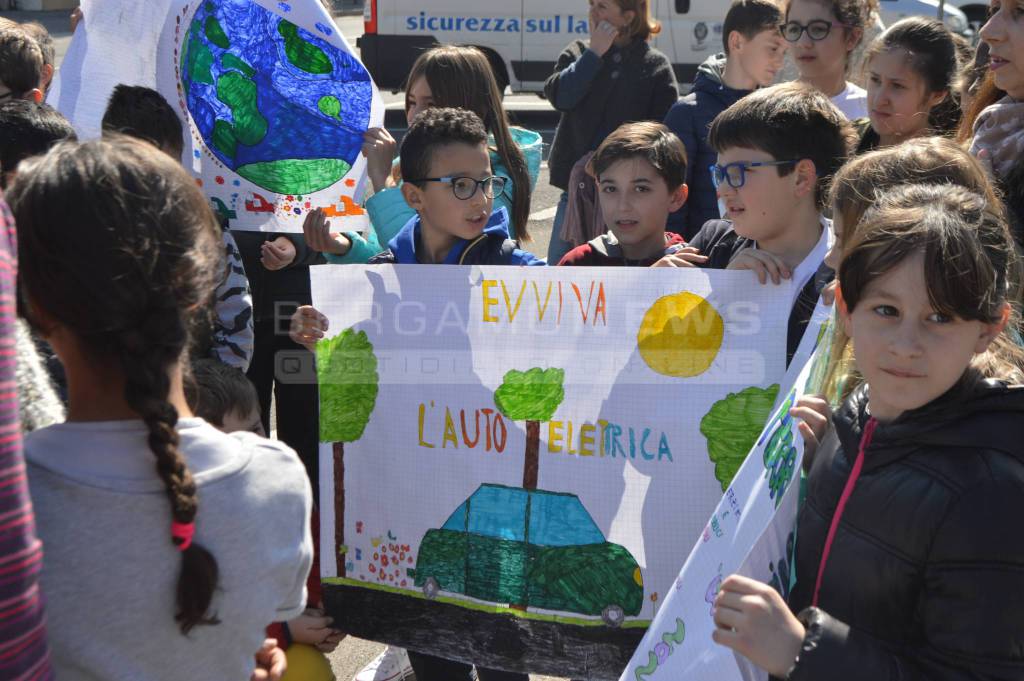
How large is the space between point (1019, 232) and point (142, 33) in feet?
7.74

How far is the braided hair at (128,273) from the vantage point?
4.03ft

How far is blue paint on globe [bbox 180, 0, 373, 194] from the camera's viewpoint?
3.02 m

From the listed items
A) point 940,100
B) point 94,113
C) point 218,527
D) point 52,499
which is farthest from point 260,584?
point 940,100

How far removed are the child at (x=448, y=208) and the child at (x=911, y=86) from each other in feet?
3.92

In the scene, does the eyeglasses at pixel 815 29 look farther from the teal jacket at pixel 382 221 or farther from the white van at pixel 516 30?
the white van at pixel 516 30

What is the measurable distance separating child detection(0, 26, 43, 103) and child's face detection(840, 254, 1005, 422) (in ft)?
9.90

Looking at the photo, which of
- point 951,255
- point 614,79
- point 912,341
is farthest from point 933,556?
point 614,79

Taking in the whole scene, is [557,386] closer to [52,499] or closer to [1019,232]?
[1019,232]

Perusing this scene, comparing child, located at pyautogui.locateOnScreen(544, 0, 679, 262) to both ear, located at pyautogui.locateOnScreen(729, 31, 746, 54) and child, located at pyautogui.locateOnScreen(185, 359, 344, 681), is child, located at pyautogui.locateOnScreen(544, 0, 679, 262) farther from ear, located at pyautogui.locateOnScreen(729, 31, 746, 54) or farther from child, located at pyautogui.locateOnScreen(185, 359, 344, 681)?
child, located at pyautogui.locateOnScreen(185, 359, 344, 681)

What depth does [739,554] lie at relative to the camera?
1.88m

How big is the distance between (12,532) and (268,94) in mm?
2162

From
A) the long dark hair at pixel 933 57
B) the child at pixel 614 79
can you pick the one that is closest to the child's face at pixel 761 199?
the long dark hair at pixel 933 57

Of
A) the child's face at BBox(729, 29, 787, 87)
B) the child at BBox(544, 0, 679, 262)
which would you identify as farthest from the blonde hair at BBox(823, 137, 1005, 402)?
the child at BBox(544, 0, 679, 262)

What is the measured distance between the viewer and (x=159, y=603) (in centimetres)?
128
